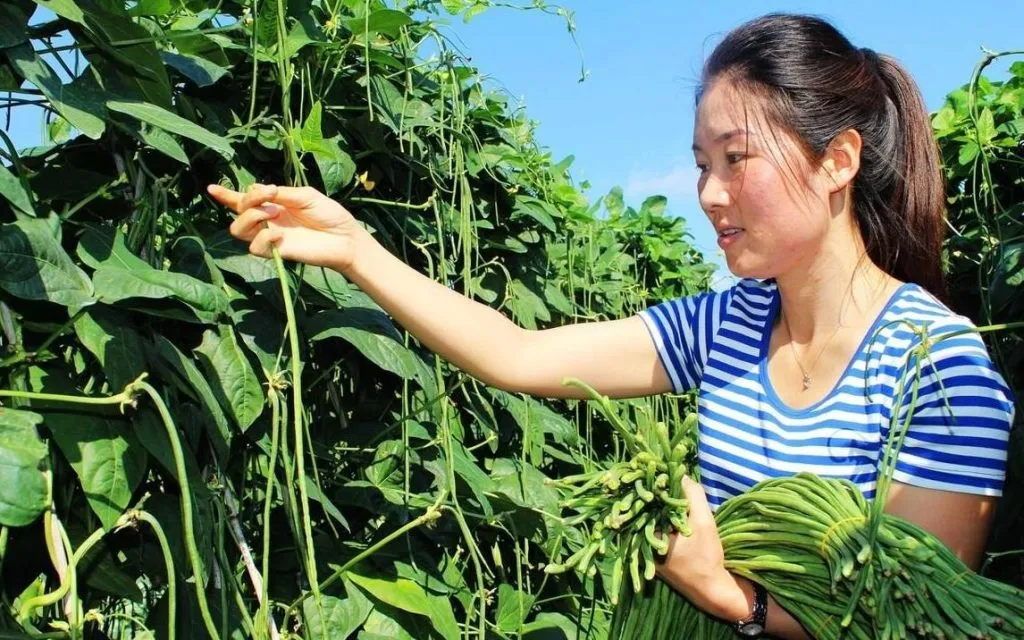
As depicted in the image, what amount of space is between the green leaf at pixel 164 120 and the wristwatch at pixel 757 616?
68cm

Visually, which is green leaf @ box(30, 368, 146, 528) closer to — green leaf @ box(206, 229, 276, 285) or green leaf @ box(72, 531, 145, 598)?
green leaf @ box(72, 531, 145, 598)

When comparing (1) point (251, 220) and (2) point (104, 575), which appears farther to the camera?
(1) point (251, 220)

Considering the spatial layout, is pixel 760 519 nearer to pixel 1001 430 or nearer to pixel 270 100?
pixel 1001 430

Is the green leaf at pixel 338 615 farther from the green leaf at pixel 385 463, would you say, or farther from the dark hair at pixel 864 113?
the dark hair at pixel 864 113

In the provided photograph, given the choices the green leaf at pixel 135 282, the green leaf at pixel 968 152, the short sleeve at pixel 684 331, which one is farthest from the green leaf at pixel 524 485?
the green leaf at pixel 968 152

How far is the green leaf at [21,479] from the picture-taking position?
32.9 inches

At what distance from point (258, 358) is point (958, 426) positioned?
779mm

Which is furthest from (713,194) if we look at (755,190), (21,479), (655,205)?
(655,205)

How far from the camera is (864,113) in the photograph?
1.30 meters

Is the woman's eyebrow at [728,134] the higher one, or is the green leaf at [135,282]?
the woman's eyebrow at [728,134]

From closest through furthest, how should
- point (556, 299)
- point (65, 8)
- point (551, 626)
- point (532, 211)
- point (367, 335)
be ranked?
point (65, 8), point (367, 335), point (551, 626), point (532, 211), point (556, 299)

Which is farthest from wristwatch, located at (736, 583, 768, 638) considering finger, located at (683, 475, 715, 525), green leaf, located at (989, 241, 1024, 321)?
green leaf, located at (989, 241, 1024, 321)

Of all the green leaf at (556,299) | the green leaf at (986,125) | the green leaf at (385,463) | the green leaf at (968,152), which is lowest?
the green leaf at (385,463)

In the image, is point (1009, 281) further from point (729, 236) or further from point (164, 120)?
point (164, 120)
